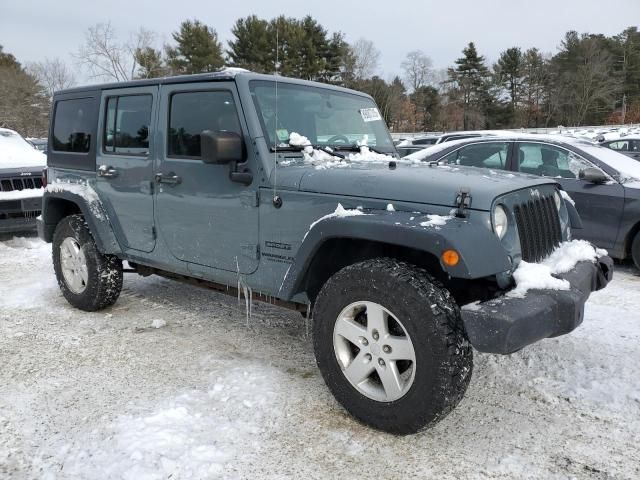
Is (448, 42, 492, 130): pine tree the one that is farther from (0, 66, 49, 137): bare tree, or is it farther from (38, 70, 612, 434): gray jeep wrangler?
(38, 70, 612, 434): gray jeep wrangler

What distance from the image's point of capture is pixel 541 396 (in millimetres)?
3205

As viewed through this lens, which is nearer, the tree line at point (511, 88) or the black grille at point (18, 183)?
the black grille at point (18, 183)

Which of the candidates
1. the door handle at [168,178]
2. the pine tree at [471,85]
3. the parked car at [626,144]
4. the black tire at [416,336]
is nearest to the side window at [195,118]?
the door handle at [168,178]

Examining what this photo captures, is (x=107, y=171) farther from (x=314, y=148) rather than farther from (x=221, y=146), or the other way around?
(x=314, y=148)

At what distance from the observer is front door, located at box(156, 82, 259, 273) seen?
3457 mm

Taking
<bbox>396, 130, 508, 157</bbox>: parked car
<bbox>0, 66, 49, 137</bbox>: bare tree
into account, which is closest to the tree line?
<bbox>0, 66, 49, 137</bbox>: bare tree

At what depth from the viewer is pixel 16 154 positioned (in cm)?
891

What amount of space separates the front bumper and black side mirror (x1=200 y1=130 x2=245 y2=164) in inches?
65.1

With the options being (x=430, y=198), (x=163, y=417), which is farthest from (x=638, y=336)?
(x=163, y=417)

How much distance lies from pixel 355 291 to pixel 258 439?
0.91 meters

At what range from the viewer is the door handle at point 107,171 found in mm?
4336

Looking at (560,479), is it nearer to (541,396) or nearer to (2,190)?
(541,396)

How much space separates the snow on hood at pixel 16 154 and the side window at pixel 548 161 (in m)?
7.21

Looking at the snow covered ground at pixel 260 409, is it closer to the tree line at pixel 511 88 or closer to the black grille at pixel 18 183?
the black grille at pixel 18 183
